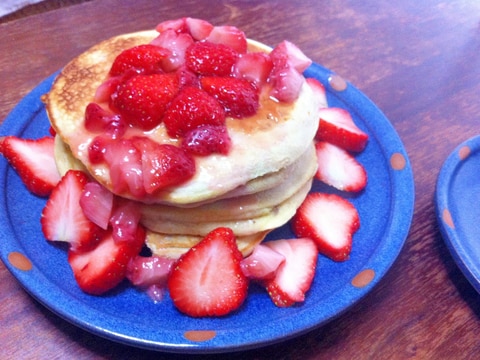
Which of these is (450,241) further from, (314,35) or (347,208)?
(314,35)

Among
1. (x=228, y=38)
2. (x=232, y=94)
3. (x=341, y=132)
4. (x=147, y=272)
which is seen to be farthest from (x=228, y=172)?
(x=341, y=132)

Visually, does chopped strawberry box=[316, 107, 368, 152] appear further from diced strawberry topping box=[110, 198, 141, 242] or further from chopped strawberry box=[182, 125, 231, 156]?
diced strawberry topping box=[110, 198, 141, 242]

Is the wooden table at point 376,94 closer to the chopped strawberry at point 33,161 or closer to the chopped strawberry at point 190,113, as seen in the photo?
the chopped strawberry at point 33,161

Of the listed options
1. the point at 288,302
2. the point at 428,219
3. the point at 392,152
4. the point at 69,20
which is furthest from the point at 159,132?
the point at 69,20

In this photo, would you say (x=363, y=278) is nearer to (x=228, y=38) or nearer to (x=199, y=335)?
(x=199, y=335)

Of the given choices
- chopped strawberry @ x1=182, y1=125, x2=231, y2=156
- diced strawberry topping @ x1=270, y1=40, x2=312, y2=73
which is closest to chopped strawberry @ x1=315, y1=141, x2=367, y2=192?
diced strawberry topping @ x1=270, y1=40, x2=312, y2=73

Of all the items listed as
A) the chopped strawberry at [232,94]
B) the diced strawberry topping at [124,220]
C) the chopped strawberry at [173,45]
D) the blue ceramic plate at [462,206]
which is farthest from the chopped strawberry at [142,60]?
the blue ceramic plate at [462,206]
